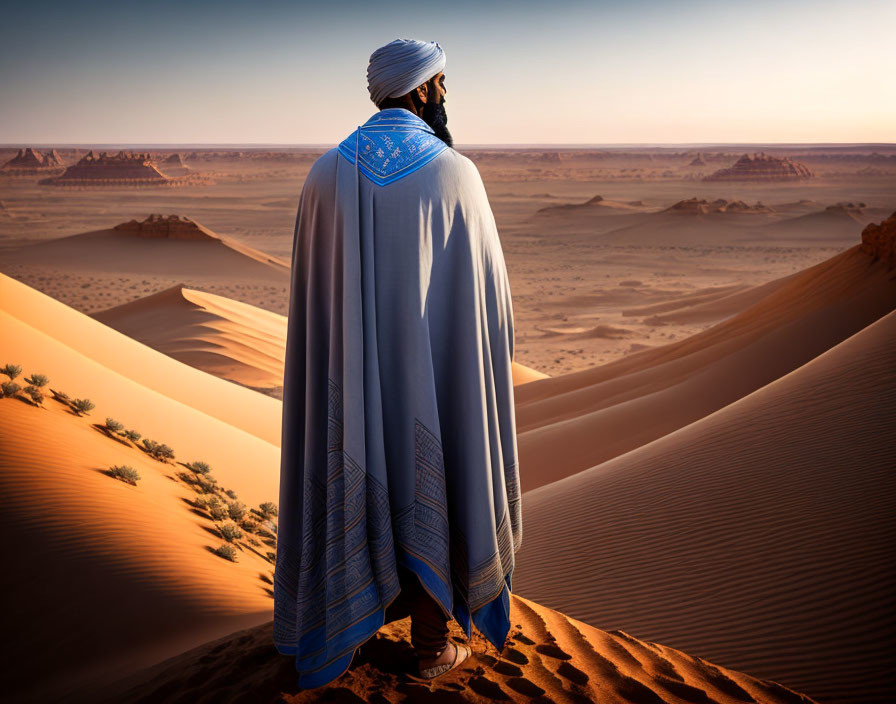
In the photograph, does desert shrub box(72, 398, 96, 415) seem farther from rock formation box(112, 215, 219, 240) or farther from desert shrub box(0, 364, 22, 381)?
rock formation box(112, 215, 219, 240)

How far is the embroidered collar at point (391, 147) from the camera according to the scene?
2594mm

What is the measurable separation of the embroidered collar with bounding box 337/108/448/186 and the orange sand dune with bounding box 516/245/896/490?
6.11m

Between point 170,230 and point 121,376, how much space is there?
34.2m

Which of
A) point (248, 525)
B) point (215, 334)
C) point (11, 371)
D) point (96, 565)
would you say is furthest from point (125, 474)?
point (215, 334)

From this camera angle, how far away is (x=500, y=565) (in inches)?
108

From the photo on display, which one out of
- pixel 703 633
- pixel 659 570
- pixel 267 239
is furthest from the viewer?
pixel 267 239

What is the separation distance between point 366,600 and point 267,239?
161ft

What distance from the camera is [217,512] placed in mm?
5516

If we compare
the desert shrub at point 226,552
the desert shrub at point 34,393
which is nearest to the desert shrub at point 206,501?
the desert shrub at point 226,552

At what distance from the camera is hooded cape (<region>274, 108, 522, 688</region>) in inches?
101

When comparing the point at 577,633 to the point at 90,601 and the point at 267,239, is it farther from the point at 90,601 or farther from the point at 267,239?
the point at 267,239

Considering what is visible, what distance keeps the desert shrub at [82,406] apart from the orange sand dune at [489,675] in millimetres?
3598

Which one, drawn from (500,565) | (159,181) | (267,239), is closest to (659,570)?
(500,565)

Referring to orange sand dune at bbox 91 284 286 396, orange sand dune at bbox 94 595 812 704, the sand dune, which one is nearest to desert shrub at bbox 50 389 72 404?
orange sand dune at bbox 94 595 812 704
